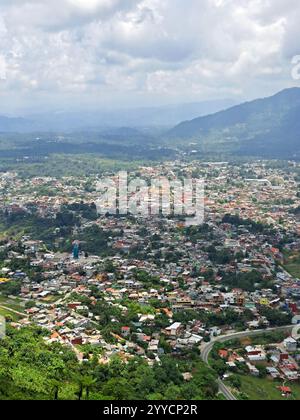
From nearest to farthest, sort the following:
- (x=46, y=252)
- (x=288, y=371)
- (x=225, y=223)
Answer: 1. (x=288, y=371)
2. (x=46, y=252)
3. (x=225, y=223)

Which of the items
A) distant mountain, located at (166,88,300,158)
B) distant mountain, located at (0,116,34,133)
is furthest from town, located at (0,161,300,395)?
distant mountain, located at (0,116,34,133)

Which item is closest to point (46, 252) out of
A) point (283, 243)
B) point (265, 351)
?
point (283, 243)

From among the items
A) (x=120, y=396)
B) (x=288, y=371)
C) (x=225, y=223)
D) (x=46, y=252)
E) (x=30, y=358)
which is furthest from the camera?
(x=225, y=223)

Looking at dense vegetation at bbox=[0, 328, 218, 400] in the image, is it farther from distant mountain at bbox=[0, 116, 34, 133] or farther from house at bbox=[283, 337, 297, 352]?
distant mountain at bbox=[0, 116, 34, 133]

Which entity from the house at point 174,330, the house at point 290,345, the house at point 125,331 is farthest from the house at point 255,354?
the house at point 125,331

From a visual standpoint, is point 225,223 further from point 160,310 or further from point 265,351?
point 265,351

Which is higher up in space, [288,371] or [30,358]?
[30,358]
